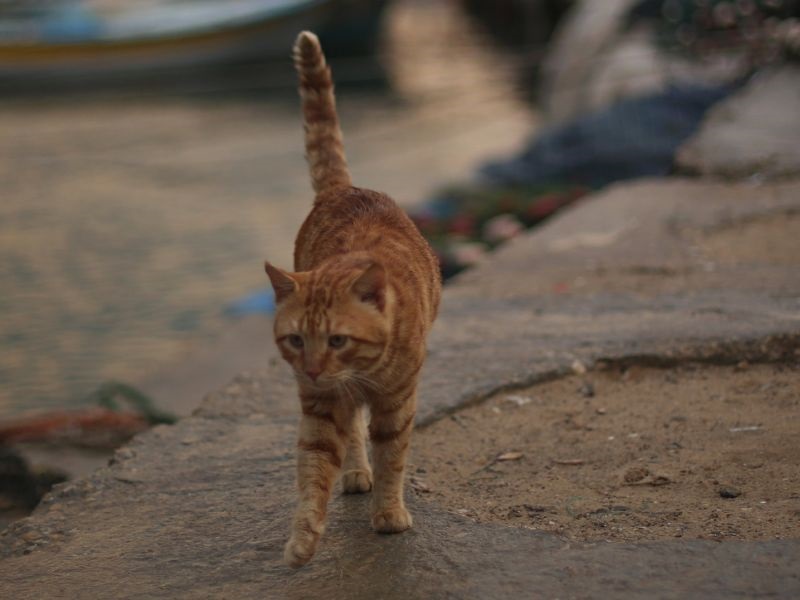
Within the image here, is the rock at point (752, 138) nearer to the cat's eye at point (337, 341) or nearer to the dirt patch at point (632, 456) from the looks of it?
the dirt patch at point (632, 456)

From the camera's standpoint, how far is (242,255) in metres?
7.90

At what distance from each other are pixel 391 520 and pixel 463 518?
196 millimetres

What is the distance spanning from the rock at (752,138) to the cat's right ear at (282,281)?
4.10 metres

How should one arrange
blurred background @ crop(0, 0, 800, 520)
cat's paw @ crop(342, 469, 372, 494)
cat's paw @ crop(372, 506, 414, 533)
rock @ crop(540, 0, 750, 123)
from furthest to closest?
1. rock @ crop(540, 0, 750, 123)
2. blurred background @ crop(0, 0, 800, 520)
3. cat's paw @ crop(342, 469, 372, 494)
4. cat's paw @ crop(372, 506, 414, 533)

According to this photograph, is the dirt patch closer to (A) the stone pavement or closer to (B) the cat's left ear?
(A) the stone pavement

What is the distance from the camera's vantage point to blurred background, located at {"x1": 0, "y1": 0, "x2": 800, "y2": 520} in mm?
6496

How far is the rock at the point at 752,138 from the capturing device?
20.8ft

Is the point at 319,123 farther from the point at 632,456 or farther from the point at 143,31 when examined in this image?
the point at 143,31

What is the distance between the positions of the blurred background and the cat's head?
6.44ft

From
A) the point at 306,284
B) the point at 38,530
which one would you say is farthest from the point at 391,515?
the point at 38,530

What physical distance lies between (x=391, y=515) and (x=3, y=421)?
3.00m

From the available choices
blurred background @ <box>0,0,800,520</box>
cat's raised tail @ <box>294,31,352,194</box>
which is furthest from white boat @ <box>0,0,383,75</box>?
cat's raised tail @ <box>294,31,352,194</box>

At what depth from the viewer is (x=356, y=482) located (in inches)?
129

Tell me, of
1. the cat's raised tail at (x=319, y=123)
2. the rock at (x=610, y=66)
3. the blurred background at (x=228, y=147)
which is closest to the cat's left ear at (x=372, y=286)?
the cat's raised tail at (x=319, y=123)
